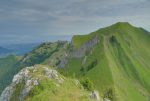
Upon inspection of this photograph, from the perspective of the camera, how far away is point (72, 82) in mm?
135125

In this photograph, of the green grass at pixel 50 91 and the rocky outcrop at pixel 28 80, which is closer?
the green grass at pixel 50 91

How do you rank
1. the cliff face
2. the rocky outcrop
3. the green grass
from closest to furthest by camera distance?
the green grass
the cliff face
the rocky outcrop

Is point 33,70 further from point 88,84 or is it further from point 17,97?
point 88,84

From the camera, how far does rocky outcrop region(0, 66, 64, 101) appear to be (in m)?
122

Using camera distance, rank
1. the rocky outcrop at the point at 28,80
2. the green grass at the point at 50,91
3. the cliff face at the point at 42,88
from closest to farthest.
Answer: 1. the green grass at the point at 50,91
2. the cliff face at the point at 42,88
3. the rocky outcrop at the point at 28,80

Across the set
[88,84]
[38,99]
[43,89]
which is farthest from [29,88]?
[88,84]

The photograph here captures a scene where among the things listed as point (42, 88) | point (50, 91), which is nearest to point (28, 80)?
point (42, 88)

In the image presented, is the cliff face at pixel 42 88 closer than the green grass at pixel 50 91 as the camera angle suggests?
No

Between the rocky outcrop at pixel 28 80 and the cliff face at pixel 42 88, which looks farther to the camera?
the rocky outcrop at pixel 28 80

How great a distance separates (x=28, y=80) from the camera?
126750mm

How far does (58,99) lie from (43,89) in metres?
12.9

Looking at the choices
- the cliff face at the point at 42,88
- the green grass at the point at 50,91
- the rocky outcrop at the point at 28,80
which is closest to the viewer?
the green grass at the point at 50,91

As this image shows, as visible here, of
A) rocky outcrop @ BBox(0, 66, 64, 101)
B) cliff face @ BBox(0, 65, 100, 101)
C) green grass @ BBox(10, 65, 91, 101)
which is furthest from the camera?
rocky outcrop @ BBox(0, 66, 64, 101)

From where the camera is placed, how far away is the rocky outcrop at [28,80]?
122438mm
